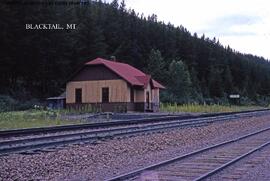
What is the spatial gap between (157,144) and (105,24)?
286 feet

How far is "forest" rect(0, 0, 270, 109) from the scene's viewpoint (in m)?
59.6

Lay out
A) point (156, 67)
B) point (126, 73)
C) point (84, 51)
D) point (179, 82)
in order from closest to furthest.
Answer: point (126, 73) < point (84, 51) < point (179, 82) < point (156, 67)

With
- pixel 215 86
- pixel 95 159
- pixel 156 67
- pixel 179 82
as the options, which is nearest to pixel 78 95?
pixel 179 82

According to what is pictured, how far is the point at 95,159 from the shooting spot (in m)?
14.2

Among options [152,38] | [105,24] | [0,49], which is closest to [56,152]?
[0,49]

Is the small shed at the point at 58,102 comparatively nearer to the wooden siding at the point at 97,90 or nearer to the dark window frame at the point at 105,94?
the wooden siding at the point at 97,90

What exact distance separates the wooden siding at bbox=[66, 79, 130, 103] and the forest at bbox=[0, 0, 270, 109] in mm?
5450

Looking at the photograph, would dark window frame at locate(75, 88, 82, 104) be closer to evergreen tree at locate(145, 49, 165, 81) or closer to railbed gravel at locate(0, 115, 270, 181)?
railbed gravel at locate(0, 115, 270, 181)

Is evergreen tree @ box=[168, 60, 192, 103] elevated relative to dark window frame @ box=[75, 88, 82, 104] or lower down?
elevated

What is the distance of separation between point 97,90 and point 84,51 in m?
24.0

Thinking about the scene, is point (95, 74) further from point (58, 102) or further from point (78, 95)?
point (58, 102)

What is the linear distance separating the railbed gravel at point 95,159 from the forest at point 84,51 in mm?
32615

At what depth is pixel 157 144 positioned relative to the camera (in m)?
19.0

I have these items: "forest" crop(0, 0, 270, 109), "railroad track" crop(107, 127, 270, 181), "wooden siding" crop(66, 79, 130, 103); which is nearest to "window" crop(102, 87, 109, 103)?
"wooden siding" crop(66, 79, 130, 103)
